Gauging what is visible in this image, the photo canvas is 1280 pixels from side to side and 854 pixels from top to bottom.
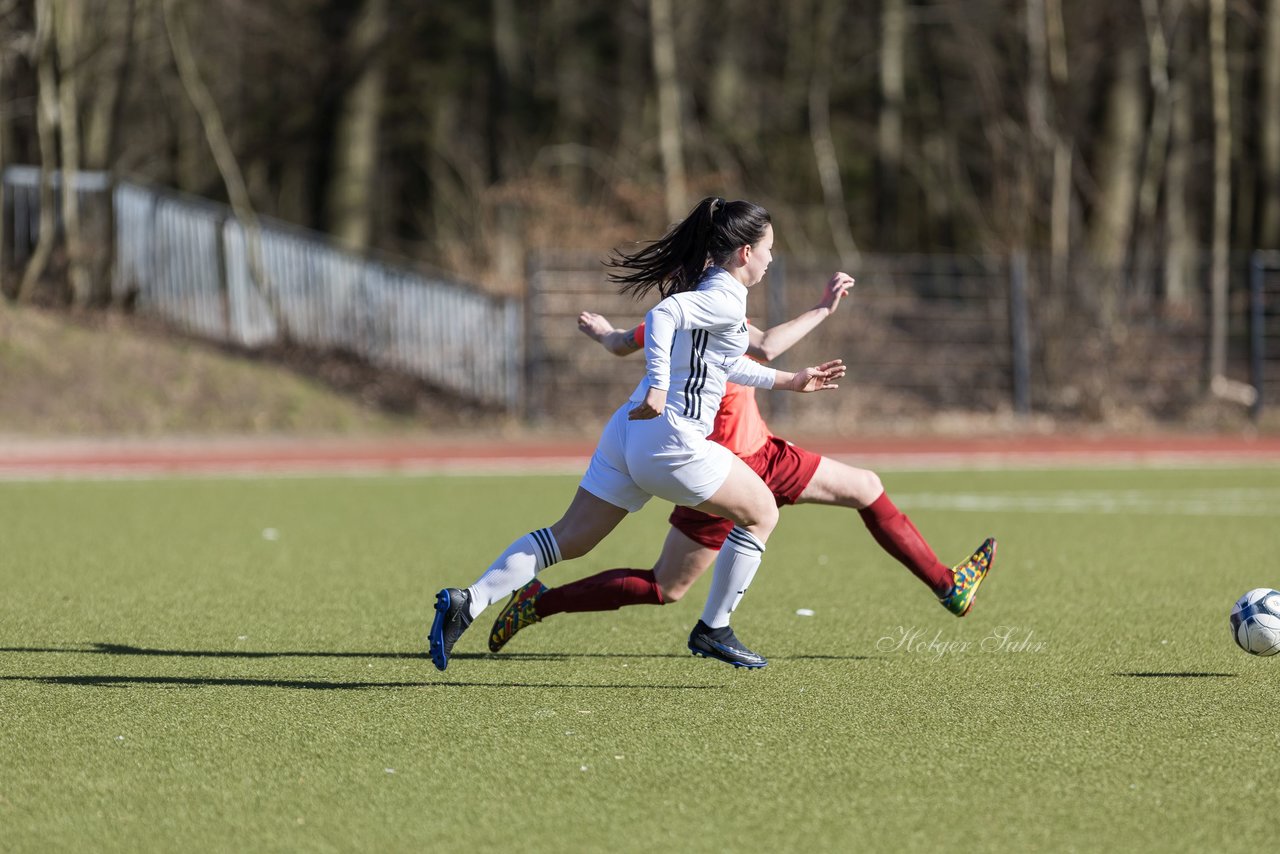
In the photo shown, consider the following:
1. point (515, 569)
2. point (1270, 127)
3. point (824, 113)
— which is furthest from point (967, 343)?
point (515, 569)

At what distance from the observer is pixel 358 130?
31125 millimetres

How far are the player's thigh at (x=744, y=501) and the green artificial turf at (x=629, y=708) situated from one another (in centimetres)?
66

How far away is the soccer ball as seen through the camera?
683 cm

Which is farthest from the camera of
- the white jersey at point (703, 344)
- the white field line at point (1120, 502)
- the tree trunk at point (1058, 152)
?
the tree trunk at point (1058, 152)

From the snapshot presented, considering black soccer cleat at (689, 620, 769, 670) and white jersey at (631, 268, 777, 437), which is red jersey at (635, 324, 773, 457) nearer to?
white jersey at (631, 268, 777, 437)

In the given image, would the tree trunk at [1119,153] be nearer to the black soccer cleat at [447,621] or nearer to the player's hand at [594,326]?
the player's hand at [594,326]

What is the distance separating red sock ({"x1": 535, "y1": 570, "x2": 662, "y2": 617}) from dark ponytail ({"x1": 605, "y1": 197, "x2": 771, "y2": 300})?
49.5 inches

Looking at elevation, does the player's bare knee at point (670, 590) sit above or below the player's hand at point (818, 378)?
below

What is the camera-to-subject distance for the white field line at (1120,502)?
531 inches

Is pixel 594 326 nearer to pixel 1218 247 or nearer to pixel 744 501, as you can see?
pixel 744 501

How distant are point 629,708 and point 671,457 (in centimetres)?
94

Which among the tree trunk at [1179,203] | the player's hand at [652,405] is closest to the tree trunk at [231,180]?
the tree trunk at [1179,203]

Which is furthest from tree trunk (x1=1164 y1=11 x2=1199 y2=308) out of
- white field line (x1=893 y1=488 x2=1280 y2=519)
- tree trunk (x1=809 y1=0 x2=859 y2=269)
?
white field line (x1=893 y1=488 x2=1280 y2=519)

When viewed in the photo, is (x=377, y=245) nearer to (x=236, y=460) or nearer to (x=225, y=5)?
(x=225, y=5)
